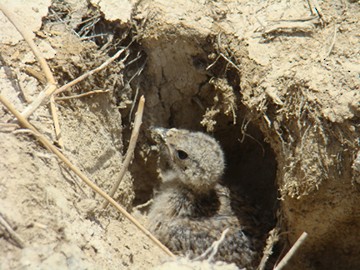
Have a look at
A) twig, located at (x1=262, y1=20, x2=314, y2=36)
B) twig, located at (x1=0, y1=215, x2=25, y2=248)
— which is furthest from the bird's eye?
twig, located at (x1=0, y1=215, x2=25, y2=248)

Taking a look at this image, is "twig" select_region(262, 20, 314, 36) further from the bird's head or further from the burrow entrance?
the bird's head

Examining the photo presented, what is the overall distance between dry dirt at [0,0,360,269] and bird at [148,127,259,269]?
197 millimetres

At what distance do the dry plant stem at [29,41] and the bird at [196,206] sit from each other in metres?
1.45

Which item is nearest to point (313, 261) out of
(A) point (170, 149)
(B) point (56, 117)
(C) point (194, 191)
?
(C) point (194, 191)

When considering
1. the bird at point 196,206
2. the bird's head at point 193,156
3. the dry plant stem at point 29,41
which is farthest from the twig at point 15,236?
the bird's head at point 193,156

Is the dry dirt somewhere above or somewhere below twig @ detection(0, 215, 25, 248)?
above

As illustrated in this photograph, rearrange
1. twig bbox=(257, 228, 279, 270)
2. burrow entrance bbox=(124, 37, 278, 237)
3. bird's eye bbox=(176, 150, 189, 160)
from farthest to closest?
bird's eye bbox=(176, 150, 189, 160) → burrow entrance bbox=(124, 37, 278, 237) → twig bbox=(257, 228, 279, 270)

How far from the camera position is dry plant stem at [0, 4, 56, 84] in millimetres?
3709

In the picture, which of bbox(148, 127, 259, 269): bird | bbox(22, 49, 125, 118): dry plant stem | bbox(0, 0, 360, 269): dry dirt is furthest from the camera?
bbox(148, 127, 259, 269): bird

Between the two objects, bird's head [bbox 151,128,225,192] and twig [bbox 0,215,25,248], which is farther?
bird's head [bbox 151,128,225,192]

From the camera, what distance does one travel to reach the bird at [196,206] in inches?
182

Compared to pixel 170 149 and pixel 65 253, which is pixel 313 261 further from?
pixel 65 253

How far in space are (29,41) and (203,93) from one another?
1.82 metres

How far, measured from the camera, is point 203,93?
5066 millimetres
